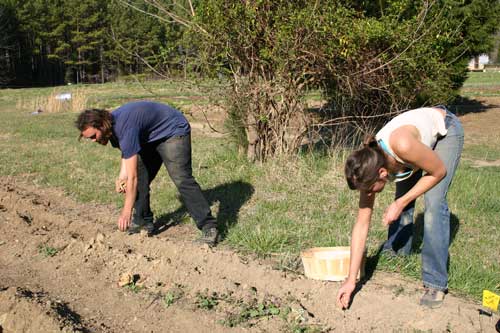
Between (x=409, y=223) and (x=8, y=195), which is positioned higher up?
(x=409, y=223)

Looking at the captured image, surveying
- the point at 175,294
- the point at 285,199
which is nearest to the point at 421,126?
the point at 175,294

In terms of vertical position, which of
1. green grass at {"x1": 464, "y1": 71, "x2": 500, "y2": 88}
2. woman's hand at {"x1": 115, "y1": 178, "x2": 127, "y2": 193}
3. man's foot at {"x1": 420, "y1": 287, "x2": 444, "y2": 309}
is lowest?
green grass at {"x1": 464, "y1": 71, "x2": 500, "y2": 88}

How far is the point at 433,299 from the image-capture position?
370 centimetres

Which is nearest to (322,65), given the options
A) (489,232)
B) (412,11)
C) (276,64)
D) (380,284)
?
(276,64)

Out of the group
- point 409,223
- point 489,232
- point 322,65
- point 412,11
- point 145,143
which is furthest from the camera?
point 412,11

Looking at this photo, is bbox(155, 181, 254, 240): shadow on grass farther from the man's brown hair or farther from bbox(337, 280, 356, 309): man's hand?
bbox(337, 280, 356, 309): man's hand

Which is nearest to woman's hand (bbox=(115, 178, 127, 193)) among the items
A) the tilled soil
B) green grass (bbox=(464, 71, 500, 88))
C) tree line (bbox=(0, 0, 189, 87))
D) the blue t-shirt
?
the blue t-shirt

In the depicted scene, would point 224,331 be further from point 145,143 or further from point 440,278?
point 145,143

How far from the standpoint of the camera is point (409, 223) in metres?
4.38

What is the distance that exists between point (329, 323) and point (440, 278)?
82cm

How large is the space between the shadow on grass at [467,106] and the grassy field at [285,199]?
7812 millimetres

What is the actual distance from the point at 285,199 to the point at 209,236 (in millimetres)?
1598

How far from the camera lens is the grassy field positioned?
15.5 ft

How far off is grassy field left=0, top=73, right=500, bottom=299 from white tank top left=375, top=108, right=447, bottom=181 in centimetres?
127
